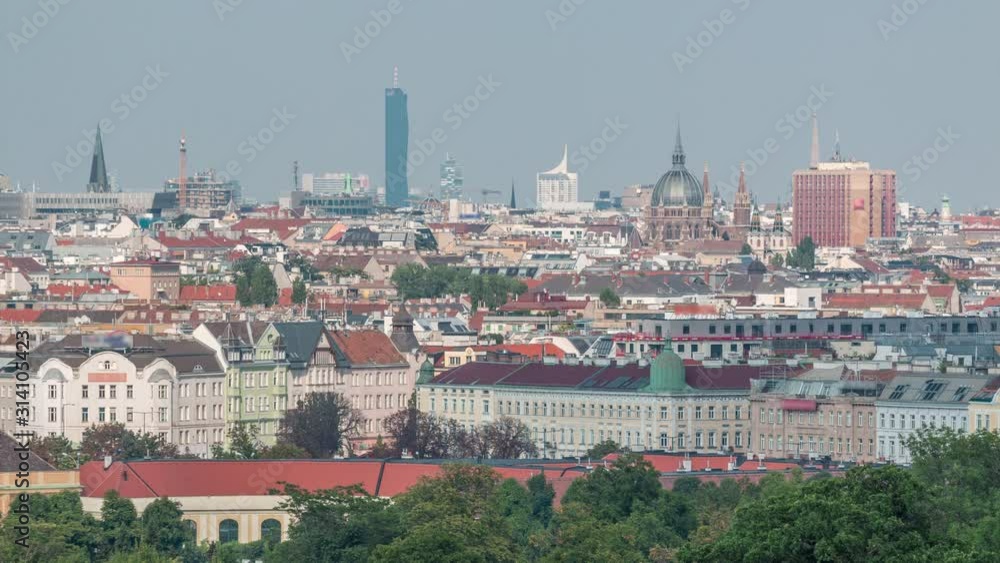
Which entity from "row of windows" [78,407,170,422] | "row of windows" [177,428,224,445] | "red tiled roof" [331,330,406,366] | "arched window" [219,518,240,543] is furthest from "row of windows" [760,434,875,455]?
"red tiled roof" [331,330,406,366]

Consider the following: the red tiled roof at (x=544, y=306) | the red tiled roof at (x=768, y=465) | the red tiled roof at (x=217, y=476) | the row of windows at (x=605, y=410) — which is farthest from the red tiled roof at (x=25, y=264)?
the red tiled roof at (x=217, y=476)

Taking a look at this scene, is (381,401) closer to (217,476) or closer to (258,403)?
(258,403)

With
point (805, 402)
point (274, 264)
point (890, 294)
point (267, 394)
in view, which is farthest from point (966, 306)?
point (805, 402)

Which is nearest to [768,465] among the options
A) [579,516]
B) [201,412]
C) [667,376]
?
[579,516]

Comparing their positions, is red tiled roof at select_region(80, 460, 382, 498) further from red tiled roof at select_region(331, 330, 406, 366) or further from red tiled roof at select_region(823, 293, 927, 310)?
red tiled roof at select_region(823, 293, 927, 310)

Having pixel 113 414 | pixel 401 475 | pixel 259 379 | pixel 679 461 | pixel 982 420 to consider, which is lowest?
pixel 401 475

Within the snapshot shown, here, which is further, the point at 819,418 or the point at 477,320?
the point at 477,320
